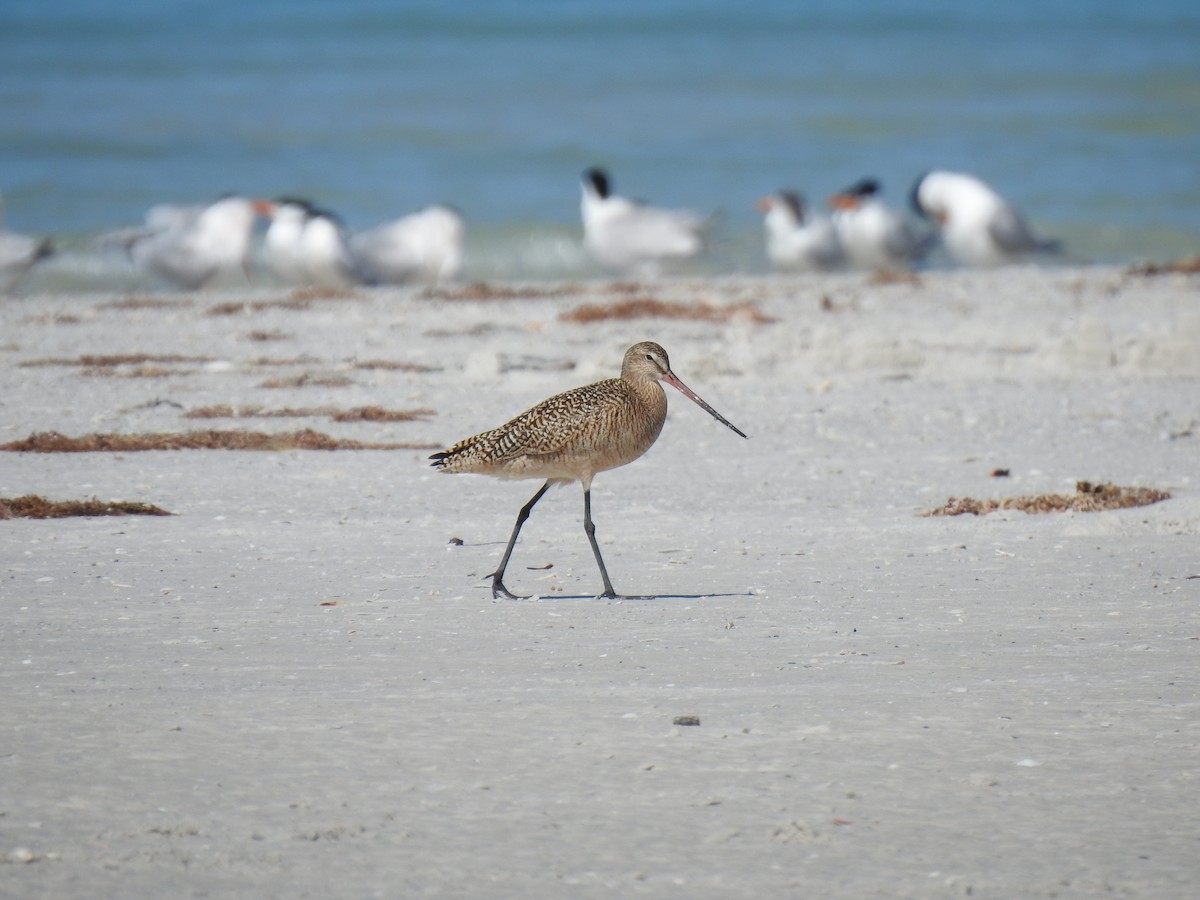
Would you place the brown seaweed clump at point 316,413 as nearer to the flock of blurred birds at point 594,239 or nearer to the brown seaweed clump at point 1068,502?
the brown seaweed clump at point 1068,502

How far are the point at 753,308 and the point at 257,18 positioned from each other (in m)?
61.6

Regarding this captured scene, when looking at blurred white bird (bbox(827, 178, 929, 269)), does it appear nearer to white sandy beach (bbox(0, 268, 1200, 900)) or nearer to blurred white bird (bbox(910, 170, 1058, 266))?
blurred white bird (bbox(910, 170, 1058, 266))

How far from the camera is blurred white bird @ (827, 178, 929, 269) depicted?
81.0 ft

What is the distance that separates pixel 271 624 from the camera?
241 inches

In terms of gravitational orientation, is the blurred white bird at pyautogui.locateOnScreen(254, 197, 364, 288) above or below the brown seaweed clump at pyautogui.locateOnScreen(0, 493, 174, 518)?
above

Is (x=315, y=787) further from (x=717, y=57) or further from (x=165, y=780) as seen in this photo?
(x=717, y=57)

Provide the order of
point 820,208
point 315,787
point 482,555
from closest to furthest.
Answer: point 315,787, point 482,555, point 820,208

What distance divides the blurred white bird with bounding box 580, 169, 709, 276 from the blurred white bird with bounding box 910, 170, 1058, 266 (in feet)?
11.1

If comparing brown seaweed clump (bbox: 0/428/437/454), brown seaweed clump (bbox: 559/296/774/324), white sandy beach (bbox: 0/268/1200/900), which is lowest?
white sandy beach (bbox: 0/268/1200/900)

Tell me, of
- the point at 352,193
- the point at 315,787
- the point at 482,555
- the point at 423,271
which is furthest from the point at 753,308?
the point at 352,193

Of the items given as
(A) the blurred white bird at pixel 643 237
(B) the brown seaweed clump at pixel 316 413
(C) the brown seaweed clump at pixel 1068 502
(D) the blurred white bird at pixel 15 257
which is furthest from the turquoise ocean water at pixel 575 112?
(C) the brown seaweed clump at pixel 1068 502

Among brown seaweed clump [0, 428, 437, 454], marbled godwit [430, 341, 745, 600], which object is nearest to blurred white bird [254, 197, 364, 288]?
→ brown seaweed clump [0, 428, 437, 454]

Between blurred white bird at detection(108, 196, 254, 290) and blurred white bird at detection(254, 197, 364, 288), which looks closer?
blurred white bird at detection(108, 196, 254, 290)

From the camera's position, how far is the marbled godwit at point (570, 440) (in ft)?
22.6
